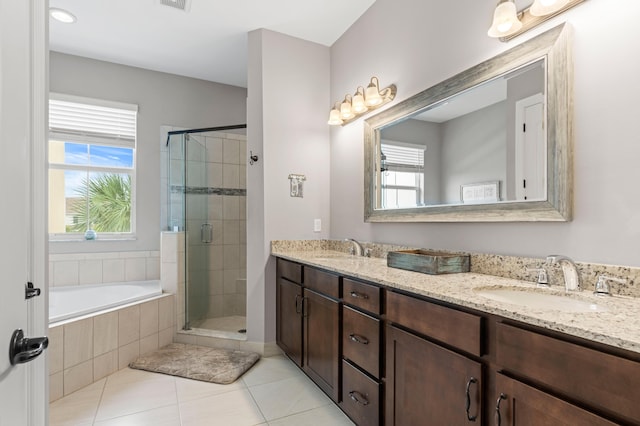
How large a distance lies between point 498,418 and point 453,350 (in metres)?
0.22

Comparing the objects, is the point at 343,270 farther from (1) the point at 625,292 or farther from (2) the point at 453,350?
(1) the point at 625,292

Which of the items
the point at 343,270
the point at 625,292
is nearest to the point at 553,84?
the point at 625,292

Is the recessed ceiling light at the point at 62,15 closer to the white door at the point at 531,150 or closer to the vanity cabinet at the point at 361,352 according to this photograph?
the vanity cabinet at the point at 361,352

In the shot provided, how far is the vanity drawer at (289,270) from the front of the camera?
2373mm

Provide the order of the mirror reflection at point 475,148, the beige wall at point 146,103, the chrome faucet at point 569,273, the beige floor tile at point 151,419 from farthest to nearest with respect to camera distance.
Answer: the beige wall at point 146,103, the beige floor tile at point 151,419, the mirror reflection at point 475,148, the chrome faucet at point 569,273

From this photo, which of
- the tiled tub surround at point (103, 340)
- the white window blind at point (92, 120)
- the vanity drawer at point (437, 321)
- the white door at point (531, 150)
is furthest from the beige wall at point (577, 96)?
the white window blind at point (92, 120)

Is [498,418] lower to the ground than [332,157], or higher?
lower

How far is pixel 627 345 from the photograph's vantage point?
2.33 ft

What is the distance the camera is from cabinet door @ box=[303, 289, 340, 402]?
6.21 ft

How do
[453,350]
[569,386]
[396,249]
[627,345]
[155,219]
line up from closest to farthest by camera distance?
[627,345]
[569,386]
[453,350]
[396,249]
[155,219]

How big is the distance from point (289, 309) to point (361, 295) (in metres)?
1.03

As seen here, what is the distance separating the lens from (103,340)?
96.3 inches

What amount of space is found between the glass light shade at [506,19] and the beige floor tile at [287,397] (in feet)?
7.37

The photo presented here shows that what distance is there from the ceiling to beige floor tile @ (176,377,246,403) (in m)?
2.83
